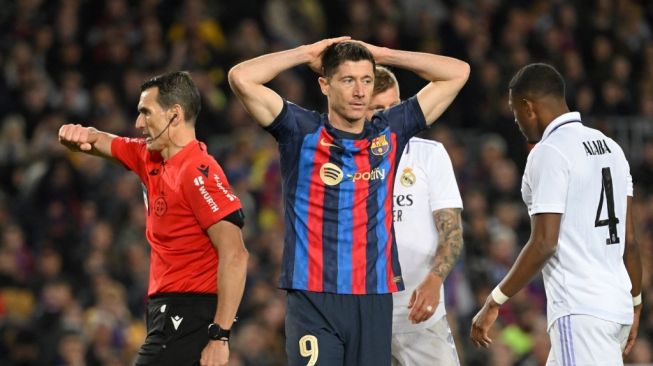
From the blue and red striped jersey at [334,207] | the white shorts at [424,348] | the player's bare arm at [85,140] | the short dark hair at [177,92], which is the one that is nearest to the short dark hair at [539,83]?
the blue and red striped jersey at [334,207]

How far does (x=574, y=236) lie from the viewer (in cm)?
587

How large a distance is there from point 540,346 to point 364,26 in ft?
19.0

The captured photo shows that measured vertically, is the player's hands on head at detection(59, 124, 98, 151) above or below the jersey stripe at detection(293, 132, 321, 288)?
above

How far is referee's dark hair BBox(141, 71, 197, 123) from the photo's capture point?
6137mm

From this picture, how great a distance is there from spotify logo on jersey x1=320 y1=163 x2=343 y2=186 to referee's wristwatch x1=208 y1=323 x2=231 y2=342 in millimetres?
875

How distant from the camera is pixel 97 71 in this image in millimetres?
13844

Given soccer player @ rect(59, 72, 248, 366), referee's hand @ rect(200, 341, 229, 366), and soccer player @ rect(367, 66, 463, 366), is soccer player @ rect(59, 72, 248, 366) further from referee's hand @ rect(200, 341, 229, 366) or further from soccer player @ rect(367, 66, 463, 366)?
soccer player @ rect(367, 66, 463, 366)

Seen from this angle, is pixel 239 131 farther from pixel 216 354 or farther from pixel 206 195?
pixel 216 354

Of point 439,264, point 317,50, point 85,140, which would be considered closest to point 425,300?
point 439,264

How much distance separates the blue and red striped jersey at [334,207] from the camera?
5.86m

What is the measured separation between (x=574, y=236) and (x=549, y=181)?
305 millimetres

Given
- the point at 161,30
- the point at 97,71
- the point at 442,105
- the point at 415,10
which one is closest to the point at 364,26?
the point at 415,10

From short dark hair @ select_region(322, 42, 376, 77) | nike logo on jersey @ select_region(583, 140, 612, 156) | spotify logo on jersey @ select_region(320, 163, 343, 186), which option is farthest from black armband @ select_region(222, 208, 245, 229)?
nike logo on jersey @ select_region(583, 140, 612, 156)

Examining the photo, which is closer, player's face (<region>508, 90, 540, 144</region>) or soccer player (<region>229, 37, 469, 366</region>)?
soccer player (<region>229, 37, 469, 366</region>)
